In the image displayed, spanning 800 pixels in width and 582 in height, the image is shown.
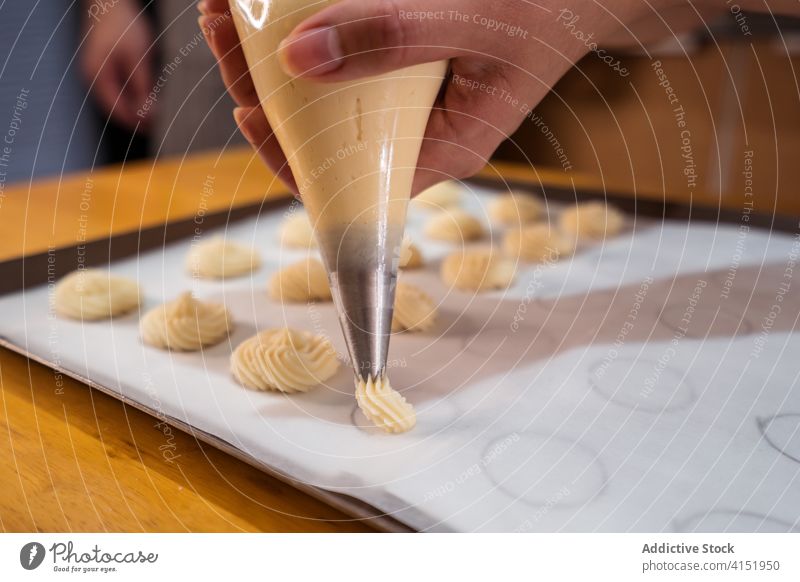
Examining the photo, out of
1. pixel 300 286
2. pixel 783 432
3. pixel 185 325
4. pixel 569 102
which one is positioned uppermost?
pixel 569 102

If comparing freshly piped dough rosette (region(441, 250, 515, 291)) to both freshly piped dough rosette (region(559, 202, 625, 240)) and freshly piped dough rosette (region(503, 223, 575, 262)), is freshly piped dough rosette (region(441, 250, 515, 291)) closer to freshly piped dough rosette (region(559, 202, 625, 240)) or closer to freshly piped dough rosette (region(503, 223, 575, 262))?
freshly piped dough rosette (region(503, 223, 575, 262))

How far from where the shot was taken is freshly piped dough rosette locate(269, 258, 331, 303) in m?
0.92

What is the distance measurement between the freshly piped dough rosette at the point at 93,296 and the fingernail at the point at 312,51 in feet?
1.51

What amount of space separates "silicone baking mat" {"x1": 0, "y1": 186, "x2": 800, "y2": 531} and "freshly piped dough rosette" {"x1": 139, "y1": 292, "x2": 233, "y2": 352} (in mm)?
18

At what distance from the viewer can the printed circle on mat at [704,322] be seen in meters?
0.82

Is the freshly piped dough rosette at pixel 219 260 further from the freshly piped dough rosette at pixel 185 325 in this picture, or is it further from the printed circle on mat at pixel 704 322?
the printed circle on mat at pixel 704 322

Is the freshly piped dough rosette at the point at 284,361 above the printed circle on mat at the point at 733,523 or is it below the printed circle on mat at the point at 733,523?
above

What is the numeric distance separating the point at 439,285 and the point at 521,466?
0.46 metres

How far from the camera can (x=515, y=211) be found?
1.26m

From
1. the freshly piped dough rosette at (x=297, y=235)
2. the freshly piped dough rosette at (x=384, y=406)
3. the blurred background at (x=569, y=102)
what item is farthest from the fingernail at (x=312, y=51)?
the blurred background at (x=569, y=102)

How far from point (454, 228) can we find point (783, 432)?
651mm

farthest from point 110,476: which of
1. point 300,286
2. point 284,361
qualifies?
point 300,286
